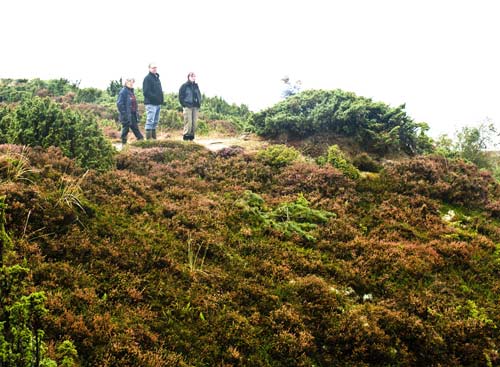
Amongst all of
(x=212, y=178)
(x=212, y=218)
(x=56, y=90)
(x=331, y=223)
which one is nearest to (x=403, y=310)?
(x=331, y=223)

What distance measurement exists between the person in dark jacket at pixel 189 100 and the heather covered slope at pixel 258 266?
5.44 m

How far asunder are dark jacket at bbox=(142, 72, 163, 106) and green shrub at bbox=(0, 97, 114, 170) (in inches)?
210

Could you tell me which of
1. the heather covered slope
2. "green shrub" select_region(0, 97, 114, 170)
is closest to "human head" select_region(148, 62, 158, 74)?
"green shrub" select_region(0, 97, 114, 170)

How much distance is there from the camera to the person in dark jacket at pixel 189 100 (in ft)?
52.9

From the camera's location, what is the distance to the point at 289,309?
A: 6.47m

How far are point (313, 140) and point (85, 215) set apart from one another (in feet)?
32.0

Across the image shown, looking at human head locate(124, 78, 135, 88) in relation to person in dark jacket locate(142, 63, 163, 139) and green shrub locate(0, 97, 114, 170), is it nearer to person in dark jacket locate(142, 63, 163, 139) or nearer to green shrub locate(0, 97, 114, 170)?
person in dark jacket locate(142, 63, 163, 139)

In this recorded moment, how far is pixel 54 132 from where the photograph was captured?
404 inches

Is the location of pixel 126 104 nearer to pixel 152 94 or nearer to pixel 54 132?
pixel 152 94

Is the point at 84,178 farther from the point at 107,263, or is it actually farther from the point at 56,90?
the point at 56,90

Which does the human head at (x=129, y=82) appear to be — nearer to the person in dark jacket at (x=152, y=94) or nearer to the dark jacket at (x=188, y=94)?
the person in dark jacket at (x=152, y=94)

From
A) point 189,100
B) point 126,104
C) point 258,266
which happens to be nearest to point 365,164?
point 258,266

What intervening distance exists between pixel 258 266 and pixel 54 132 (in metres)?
6.60

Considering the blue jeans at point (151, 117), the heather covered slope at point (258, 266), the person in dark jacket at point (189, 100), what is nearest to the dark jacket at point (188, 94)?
the person in dark jacket at point (189, 100)
